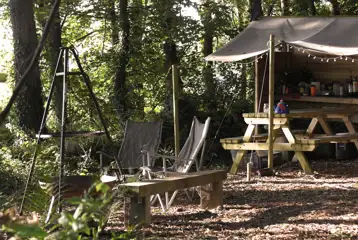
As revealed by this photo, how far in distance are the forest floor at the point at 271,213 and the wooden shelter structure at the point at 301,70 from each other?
29.2 inches

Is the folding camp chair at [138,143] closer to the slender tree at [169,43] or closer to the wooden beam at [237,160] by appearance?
the wooden beam at [237,160]

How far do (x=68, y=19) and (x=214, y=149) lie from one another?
19.7ft

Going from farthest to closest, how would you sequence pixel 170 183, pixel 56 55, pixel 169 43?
1. pixel 169 43
2. pixel 56 55
3. pixel 170 183

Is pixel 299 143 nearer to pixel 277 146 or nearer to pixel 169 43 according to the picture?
pixel 277 146

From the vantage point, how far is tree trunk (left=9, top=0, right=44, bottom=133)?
33.8 ft

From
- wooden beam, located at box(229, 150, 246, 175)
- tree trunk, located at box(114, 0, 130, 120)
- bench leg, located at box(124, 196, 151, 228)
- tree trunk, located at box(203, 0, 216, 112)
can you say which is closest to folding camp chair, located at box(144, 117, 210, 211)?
bench leg, located at box(124, 196, 151, 228)

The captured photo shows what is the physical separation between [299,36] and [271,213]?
383 centimetres

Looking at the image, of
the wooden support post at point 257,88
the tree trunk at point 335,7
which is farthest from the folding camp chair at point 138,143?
the tree trunk at point 335,7

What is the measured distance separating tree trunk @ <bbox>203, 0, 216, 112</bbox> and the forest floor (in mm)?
3138

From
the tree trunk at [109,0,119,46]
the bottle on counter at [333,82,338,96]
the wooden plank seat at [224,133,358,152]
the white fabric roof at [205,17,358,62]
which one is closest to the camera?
the wooden plank seat at [224,133,358,152]

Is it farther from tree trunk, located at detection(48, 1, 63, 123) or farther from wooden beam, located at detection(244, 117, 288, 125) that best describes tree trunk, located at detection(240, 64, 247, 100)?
tree trunk, located at detection(48, 1, 63, 123)

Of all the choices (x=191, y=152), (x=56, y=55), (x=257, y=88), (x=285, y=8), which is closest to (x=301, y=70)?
(x=257, y=88)

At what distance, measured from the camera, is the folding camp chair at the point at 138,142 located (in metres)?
7.61

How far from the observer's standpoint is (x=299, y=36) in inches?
372
